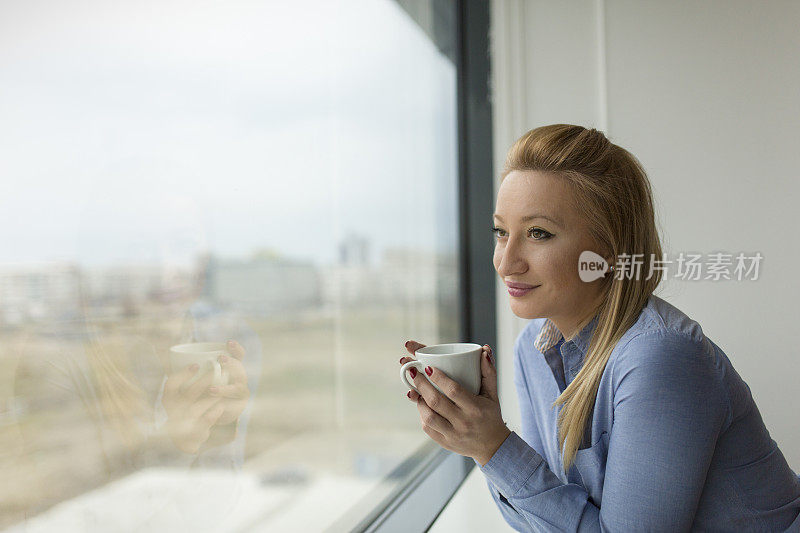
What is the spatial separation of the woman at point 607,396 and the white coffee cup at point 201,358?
0.27m

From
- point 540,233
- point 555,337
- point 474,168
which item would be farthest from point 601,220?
point 474,168

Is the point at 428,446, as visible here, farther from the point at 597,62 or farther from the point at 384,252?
the point at 597,62

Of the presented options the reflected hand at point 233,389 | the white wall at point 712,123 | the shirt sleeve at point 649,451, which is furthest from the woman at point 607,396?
the white wall at point 712,123

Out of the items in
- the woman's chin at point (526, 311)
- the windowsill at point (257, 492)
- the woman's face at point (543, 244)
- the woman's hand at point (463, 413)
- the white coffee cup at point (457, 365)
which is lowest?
the windowsill at point (257, 492)

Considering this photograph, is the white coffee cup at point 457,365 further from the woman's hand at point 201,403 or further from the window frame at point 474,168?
the window frame at point 474,168

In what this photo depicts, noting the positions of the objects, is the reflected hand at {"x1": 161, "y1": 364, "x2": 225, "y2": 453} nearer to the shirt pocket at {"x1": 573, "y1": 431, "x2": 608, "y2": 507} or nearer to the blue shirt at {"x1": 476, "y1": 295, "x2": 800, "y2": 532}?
the blue shirt at {"x1": 476, "y1": 295, "x2": 800, "y2": 532}

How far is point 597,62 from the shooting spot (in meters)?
1.99

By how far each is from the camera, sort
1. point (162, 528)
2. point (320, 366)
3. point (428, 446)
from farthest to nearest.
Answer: point (428, 446) → point (320, 366) → point (162, 528)

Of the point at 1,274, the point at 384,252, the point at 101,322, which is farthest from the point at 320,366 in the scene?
the point at 1,274

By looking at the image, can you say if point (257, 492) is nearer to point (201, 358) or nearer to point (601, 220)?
point (201, 358)

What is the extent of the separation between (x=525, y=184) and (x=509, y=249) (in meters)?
0.11

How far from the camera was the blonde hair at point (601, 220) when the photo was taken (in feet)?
3.05

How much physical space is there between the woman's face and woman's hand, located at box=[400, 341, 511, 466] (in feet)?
0.55

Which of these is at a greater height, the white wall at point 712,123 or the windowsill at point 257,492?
the white wall at point 712,123
